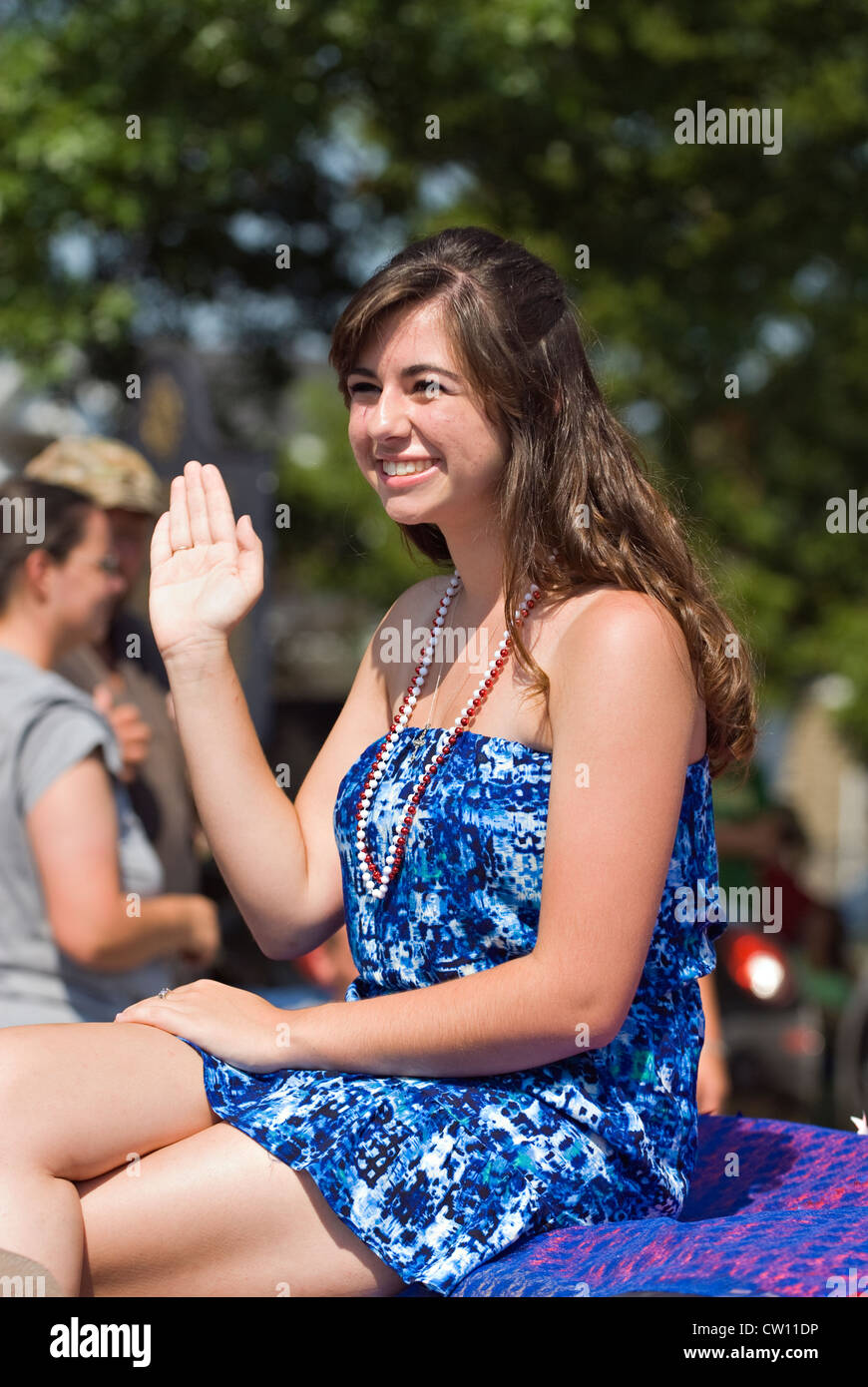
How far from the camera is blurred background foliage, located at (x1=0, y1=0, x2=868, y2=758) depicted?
601cm

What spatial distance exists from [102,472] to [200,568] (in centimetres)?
214

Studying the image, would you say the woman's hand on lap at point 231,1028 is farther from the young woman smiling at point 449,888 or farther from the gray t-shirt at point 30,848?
the gray t-shirt at point 30,848

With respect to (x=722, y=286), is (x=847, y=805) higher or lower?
lower

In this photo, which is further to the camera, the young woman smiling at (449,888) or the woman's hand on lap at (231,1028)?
the woman's hand on lap at (231,1028)

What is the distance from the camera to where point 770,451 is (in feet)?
32.0

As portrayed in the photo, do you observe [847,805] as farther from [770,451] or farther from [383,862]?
[383,862]

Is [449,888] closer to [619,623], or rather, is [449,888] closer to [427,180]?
[619,623]

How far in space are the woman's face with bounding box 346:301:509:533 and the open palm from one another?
21 centimetres

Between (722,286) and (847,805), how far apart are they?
61.7 ft

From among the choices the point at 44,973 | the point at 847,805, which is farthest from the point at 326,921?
the point at 847,805


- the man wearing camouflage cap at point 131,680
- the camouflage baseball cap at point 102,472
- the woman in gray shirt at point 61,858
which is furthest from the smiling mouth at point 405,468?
the camouflage baseball cap at point 102,472

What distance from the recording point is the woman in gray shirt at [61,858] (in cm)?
317

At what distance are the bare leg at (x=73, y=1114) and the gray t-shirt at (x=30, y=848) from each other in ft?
4.87

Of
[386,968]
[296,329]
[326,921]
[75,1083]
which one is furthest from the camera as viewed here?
[296,329]
